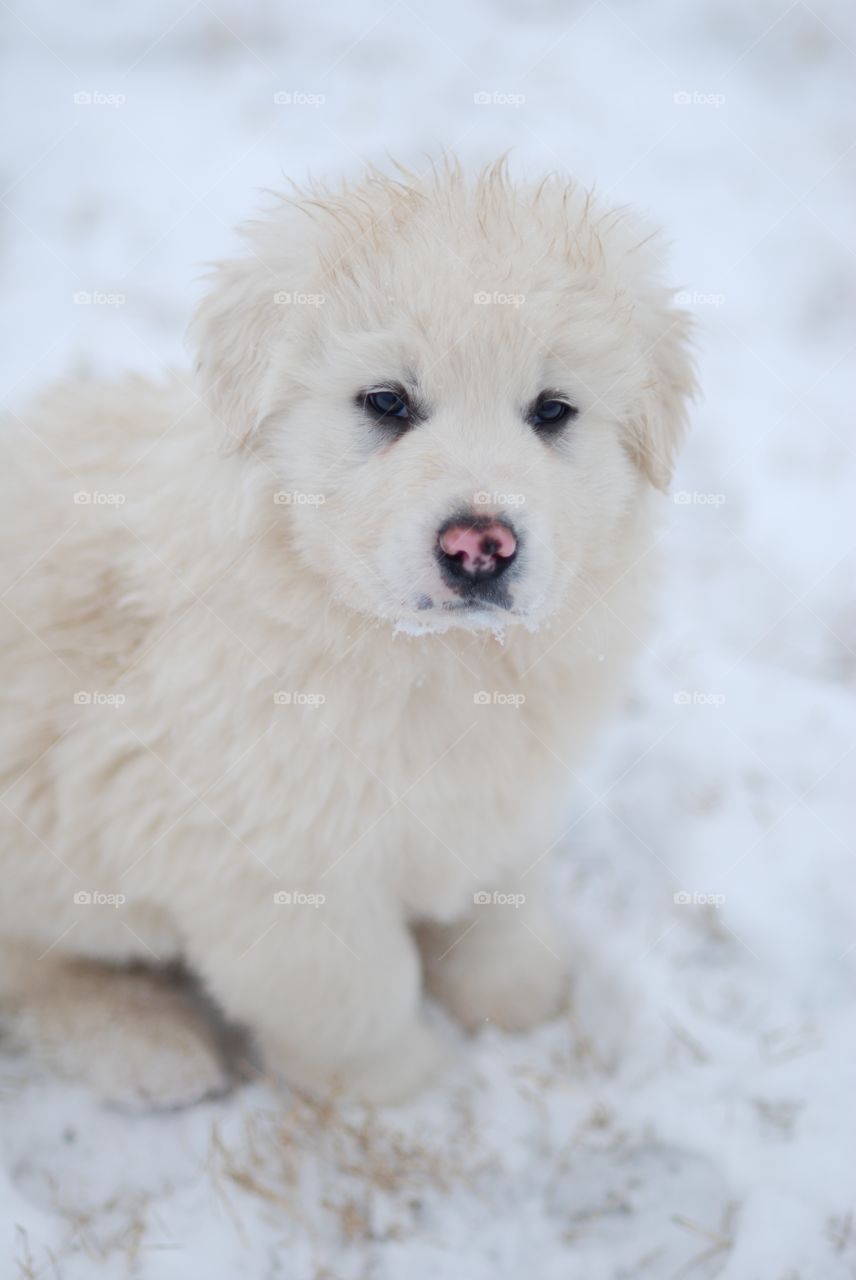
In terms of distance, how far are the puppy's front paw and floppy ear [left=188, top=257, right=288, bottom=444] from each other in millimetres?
1650

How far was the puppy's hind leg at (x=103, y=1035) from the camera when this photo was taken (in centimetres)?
264

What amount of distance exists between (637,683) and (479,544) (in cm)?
213

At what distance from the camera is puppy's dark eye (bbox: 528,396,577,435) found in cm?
214

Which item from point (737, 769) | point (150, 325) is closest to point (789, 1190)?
point (737, 769)

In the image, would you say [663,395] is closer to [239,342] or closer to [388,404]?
[388,404]

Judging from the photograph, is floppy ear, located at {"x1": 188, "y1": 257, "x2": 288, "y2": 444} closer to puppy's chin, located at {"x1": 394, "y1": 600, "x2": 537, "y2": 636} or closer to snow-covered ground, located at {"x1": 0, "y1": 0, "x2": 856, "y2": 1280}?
puppy's chin, located at {"x1": 394, "y1": 600, "x2": 537, "y2": 636}

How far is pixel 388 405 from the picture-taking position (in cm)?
208

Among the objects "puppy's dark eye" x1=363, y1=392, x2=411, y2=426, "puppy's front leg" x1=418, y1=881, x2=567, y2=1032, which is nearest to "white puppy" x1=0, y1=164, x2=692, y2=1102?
"puppy's dark eye" x1=363, y1=392, x2=411, y2=426

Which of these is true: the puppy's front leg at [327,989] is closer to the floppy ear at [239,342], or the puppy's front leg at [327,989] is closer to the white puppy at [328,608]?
the white puppy at [328,608]

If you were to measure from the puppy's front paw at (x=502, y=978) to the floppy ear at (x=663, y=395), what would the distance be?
4.72 feet

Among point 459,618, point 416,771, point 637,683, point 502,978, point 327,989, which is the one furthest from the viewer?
point 637,683

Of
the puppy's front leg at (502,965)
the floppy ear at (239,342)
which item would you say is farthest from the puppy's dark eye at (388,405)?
the puppy's front leg at (502,965)

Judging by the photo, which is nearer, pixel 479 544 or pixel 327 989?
pixel 479 544

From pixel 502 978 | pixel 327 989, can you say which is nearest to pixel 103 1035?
pixel 327 989
